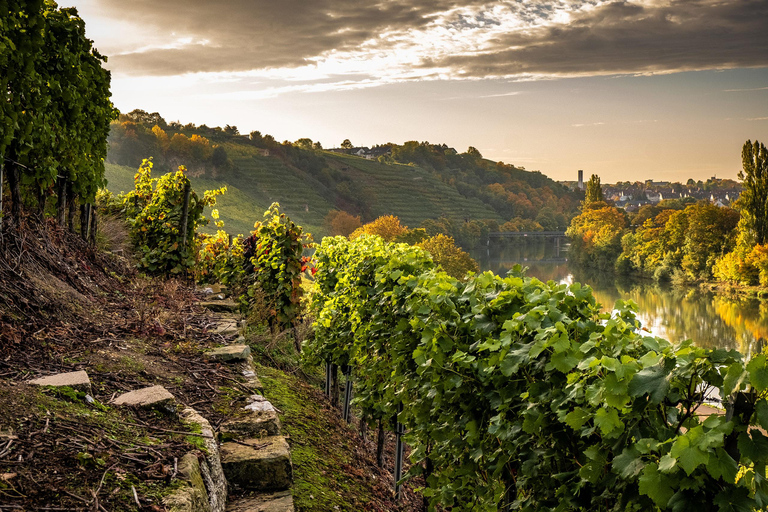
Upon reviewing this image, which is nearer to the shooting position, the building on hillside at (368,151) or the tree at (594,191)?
the tree at (594,191)

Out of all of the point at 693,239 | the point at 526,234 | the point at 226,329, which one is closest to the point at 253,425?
the point at 226,329

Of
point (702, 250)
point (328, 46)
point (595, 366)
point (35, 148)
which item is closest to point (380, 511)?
point (595, 366)

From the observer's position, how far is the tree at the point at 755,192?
49656mm

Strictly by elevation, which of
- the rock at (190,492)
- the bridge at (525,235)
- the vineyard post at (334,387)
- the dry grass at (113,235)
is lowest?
the bridge at (525,235)

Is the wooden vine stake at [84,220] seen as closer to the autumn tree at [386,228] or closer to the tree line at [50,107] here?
the tree line at [50,107]

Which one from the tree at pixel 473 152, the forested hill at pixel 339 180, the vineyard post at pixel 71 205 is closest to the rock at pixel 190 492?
the vineyard post at pixel 71 205

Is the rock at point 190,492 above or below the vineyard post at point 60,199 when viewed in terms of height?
below

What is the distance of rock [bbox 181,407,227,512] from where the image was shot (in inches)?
100

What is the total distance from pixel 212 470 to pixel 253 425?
76 cm

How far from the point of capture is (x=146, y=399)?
9.93 feet

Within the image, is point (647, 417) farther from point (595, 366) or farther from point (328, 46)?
point (328, 46)

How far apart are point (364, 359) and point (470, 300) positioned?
244cm

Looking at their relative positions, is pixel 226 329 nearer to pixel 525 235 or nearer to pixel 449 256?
pixel 449 256

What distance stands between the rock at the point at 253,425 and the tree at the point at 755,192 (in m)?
56.7
